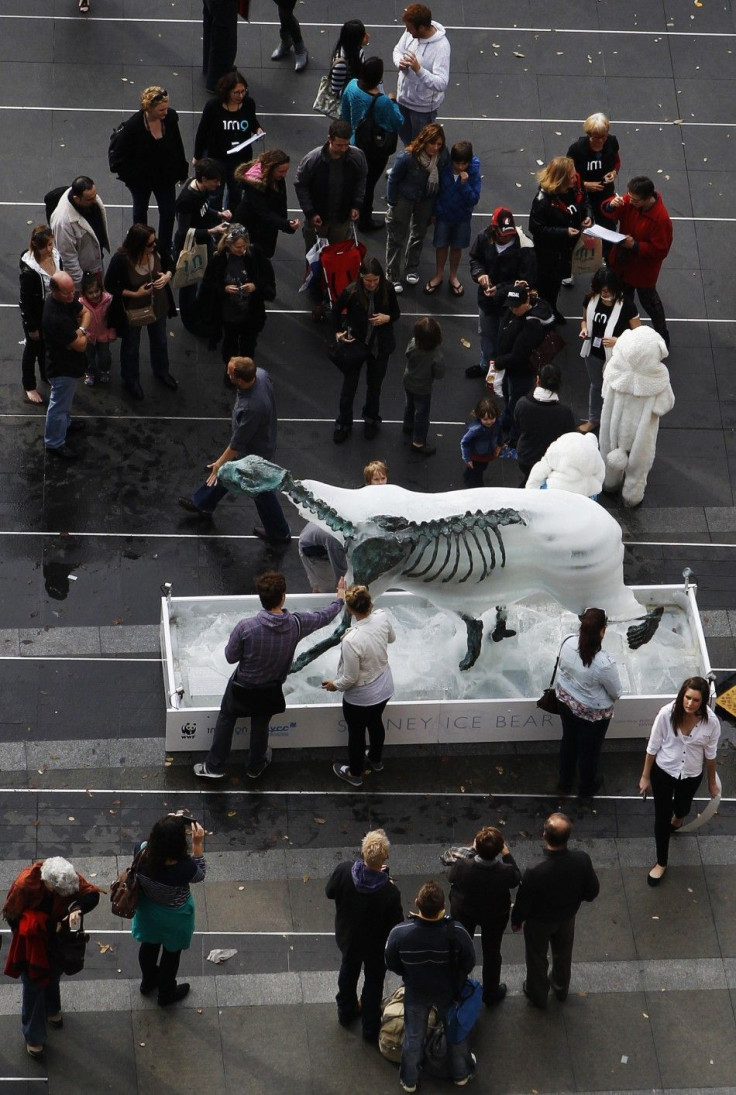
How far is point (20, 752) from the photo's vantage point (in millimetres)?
11555

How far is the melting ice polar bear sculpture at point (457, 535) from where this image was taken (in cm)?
1129

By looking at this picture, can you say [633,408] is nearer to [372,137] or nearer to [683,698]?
[683,698]

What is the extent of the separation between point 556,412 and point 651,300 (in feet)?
8.13

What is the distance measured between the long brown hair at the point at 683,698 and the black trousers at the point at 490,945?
5.23ft

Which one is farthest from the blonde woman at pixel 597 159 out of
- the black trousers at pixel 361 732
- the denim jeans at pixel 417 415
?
the black trousers at pixel 361 732

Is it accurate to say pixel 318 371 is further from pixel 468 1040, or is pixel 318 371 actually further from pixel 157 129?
pixel 468 1040

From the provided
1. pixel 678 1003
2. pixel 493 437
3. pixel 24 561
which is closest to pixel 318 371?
pixel 493 437

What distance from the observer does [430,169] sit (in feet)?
47.5

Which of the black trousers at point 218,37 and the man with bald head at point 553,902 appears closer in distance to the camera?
the man with bald head at point 553,902

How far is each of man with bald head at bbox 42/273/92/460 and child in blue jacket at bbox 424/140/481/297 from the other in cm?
323

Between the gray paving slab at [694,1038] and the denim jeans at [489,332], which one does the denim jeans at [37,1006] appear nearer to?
the gray paving slab at [694,1038]

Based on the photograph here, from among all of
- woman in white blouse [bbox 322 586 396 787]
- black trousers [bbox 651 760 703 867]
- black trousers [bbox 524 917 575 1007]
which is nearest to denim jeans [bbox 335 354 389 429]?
woman in white blouse [bbox 322 586 396 787]

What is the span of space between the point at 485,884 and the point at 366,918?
676 mm

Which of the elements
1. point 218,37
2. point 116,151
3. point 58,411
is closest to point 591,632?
point 58,411
